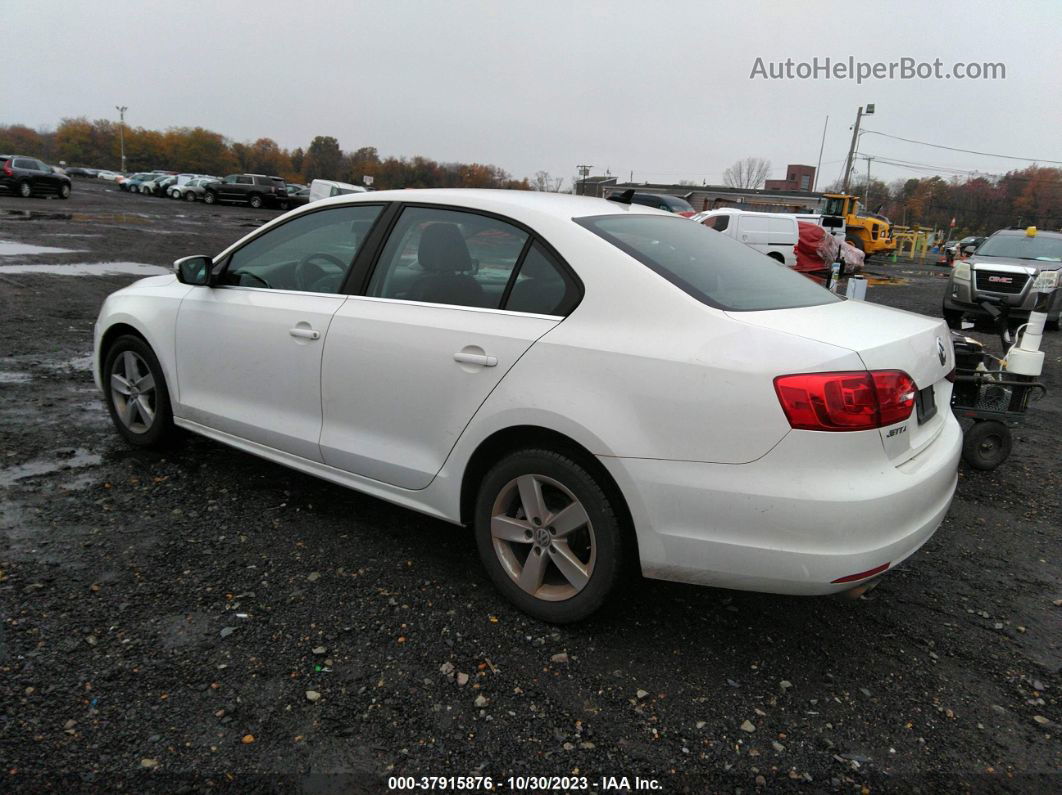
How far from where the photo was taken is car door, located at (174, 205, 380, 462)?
137 inches

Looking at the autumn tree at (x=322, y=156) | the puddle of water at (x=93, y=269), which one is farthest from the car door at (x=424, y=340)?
the autumn tree at (x=322, y=156)

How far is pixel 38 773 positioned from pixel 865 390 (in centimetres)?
269

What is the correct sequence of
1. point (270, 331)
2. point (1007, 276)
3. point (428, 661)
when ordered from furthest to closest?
point (1007, 276) < point (270, 331) < point (428, 661)

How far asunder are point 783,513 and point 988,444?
3.60 meters

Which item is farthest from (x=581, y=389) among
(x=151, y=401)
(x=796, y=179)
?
(x=796, y=179)

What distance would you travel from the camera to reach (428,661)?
267 cm

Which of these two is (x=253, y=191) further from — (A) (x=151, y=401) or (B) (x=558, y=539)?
(B) (x=558, y=539)

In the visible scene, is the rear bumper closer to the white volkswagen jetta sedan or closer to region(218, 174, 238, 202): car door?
the white volkswagen jetta sedan

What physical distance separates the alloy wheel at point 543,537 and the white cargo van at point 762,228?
1880 cm

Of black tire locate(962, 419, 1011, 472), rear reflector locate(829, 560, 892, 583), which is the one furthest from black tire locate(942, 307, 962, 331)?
rear reflector locate(829, 560, 892, 583)

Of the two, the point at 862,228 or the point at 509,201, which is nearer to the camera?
the point at 509,201

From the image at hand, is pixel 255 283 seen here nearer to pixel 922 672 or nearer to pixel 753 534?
pixel 753 534

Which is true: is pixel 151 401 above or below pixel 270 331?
below

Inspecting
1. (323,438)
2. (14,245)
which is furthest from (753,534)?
(14,245)
